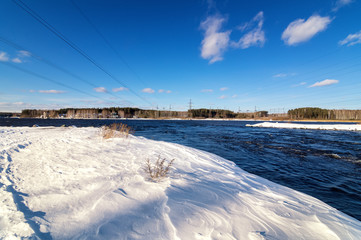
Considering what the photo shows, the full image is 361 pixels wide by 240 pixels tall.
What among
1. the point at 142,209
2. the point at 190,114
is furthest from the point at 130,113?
the point at 142,209

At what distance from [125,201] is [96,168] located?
1.88 m

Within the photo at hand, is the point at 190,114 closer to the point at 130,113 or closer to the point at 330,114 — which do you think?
the point at 130,113

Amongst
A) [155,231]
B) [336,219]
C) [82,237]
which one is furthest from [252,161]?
[82,237]

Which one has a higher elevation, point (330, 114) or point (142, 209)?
point (330, 114)

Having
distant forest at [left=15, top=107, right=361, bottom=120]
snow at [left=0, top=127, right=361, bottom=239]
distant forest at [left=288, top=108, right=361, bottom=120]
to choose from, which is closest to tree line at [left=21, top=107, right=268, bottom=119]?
distant forest at [left=15, top=107, right=361, bottom=120]

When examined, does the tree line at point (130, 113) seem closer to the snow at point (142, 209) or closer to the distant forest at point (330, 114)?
the distant forest at point (330, 114)

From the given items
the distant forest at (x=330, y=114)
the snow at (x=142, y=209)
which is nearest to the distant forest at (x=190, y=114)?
the distant forest at (x=330, y=114)

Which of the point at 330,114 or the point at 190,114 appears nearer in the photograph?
the point at 330,114

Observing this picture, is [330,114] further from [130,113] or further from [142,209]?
[130,113]

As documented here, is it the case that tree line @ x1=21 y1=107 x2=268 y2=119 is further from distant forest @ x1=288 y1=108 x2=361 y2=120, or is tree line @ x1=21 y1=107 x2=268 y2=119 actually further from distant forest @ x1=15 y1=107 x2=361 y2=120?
distant forest @ x1=288 y1=108 x2=361 y2=120

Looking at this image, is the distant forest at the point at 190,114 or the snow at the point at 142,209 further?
the distant forest at the point at 190,114

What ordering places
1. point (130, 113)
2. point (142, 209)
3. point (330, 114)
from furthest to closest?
point (130, 113) → point (330, 114) → point (142, 209)

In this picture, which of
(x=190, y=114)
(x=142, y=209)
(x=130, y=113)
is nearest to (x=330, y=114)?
(x=190, y=114)

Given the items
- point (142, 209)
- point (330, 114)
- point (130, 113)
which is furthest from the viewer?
point (130, 113)
